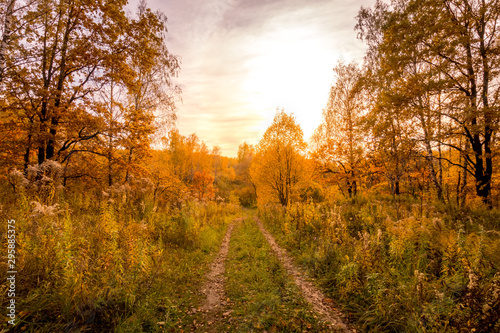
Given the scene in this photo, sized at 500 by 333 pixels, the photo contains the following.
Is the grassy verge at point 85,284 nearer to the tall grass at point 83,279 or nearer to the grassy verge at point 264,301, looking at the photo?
the tall grass at point 83,279

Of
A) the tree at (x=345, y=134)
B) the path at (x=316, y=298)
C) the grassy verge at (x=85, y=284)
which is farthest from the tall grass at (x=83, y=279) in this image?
the tree at (x=345, y=134)

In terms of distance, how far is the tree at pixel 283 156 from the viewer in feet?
52.7

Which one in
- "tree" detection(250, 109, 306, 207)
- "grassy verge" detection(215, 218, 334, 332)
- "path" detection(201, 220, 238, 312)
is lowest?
"path" detection(201, 220, 238, 312)

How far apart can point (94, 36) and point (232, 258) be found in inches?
439

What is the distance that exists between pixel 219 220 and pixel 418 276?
12.9 meters

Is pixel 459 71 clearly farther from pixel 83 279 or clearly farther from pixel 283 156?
pixel 83 279

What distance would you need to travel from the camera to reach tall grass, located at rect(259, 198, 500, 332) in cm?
274

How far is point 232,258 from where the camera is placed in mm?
8188

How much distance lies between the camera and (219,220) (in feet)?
49.1

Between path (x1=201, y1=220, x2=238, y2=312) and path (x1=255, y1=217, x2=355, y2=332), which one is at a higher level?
path (x1=255, y1=217, x2=355, y2=332)

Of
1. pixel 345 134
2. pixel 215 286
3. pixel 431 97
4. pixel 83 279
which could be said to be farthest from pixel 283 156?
pixel 83 279

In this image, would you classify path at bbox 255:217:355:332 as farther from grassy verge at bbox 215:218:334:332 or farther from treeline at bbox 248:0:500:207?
treeline at bbox 248:0:500:207

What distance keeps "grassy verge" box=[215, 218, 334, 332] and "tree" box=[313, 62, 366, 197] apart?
464 inches

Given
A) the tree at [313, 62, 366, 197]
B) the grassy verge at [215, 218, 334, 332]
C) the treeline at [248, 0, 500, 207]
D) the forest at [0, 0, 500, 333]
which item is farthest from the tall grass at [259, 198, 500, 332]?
the tree at [313, 62, 366, 197]
